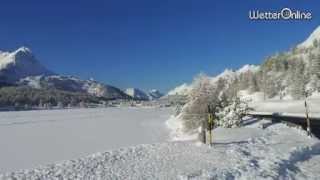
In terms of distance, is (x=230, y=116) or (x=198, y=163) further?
(x=230, y=116)

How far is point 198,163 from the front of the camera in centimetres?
1570

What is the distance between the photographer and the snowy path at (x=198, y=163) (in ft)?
47.0

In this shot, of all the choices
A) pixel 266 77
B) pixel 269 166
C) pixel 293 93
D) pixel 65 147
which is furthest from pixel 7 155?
pixel 266 77

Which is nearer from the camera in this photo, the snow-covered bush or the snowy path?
the snowy path

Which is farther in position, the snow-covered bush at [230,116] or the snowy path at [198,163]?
the snow-covered bush at [230,116]

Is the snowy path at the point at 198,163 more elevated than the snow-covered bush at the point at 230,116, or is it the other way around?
the snow-covered bush at the point at 230,116

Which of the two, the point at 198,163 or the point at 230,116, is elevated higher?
the point at 230,116

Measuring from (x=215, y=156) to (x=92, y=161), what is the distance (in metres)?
4.55

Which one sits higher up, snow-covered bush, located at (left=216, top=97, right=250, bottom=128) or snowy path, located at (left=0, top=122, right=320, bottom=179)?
snow-covered bush, located at (left=216, top=97, right=250, bottom=128)

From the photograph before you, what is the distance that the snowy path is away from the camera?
14.3m

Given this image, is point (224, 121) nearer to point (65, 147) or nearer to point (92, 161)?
point (65, 147)

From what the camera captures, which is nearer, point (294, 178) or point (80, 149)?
point (294, 178)

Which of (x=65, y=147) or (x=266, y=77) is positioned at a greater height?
(x=266, y=77)

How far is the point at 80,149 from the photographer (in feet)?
101
